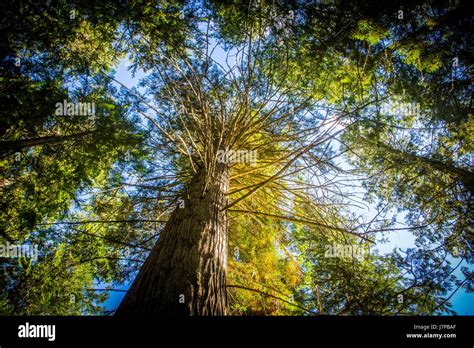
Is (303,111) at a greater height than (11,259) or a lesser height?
greater

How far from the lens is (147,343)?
1354 millimetres

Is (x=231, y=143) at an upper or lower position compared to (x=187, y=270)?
upper

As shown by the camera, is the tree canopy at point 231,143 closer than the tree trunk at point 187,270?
No

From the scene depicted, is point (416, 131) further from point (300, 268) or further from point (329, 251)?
point (300, 268)

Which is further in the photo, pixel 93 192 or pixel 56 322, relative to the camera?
pixel 93 192

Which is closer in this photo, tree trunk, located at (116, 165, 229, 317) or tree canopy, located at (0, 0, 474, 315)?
tree trunk, located at (116, 165, 229, 317)

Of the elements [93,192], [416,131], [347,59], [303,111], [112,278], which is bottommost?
[112,278]

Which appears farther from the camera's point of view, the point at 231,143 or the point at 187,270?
the point at 231,143

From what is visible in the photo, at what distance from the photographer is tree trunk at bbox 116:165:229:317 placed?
64.4 inches

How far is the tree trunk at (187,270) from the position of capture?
1.63 m

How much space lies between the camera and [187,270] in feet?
6.36

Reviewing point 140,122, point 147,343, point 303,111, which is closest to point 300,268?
point 303,111

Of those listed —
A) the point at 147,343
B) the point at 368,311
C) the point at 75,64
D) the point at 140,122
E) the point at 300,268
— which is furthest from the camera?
the point at 300,268

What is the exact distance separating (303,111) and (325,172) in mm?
1491
